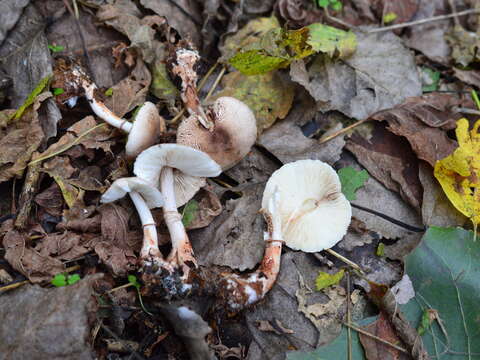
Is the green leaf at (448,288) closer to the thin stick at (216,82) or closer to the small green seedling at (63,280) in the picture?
the thin stick at (216,82)

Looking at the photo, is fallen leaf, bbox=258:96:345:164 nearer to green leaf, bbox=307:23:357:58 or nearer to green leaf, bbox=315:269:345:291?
green leaf, bbox=307:23:357:58

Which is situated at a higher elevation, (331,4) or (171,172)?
(331,4)

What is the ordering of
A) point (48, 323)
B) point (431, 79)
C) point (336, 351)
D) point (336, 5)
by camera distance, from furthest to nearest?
point (336, 5) → point (431, 79) → point (336, 351) → point (48, 323)

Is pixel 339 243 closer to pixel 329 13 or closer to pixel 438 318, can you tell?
pixel 438 318

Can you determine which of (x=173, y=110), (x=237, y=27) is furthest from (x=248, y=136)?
(x=237, y=27)

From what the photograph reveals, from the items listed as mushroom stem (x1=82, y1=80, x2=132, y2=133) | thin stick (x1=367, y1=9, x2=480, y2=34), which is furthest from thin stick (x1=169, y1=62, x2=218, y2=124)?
thin stick (x1=367, y1=9, x2=480, y2=34)

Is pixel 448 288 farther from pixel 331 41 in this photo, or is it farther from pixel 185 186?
pixel 331 41

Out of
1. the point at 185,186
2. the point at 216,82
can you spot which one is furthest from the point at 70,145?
the point at 216,82
